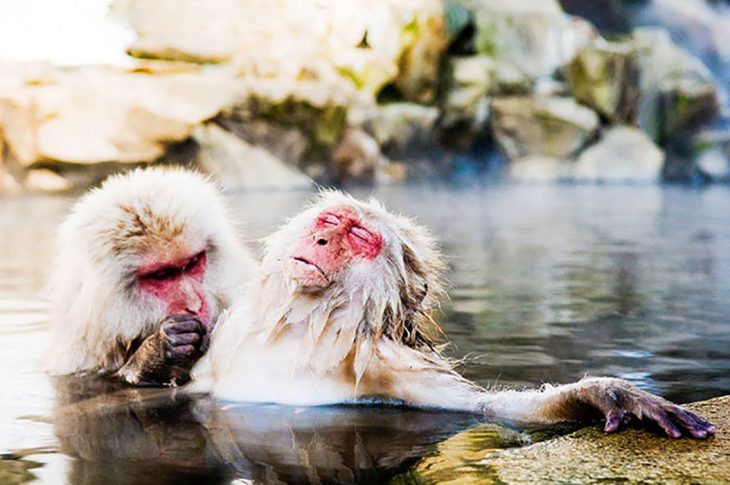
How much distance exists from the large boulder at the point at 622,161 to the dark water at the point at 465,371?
14140mm

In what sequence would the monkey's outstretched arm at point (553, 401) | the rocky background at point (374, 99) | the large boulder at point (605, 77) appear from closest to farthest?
the monkey's outstretched arm at point (553, 401) < the rocky background at point (374, 99) < the large boulder at point (605, 77)

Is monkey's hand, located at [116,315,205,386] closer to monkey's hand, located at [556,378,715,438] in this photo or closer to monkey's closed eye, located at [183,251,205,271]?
monkey's closed eye, located at [183,251,205,271]

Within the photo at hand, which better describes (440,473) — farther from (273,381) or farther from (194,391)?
(194,391)

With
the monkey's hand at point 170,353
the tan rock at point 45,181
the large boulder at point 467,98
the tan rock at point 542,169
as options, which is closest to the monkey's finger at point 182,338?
the monkey's hand at point 170,353

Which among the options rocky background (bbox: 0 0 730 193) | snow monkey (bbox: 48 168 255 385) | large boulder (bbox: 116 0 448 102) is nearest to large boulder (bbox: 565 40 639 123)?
rocky background (bbox: 0 0 730 193)

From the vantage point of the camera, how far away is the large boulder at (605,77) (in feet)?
77.6

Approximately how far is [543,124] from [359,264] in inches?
808

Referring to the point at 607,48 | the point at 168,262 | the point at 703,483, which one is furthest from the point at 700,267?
the point at 607,48

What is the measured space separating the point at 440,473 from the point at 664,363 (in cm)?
158

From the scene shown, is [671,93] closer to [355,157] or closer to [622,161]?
[622,161]

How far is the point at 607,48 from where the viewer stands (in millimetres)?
23922

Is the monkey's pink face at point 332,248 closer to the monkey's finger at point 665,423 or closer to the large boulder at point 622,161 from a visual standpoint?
the monkey's finger at point 665,423

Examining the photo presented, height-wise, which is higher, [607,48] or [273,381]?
[607,48]

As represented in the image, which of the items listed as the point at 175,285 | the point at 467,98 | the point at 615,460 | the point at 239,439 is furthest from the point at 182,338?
the point at 467,98
